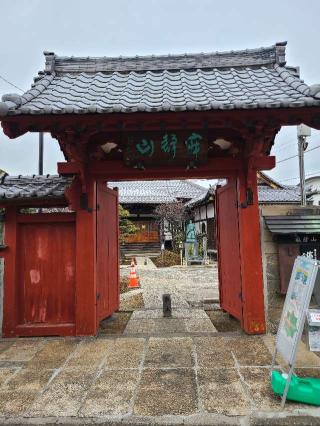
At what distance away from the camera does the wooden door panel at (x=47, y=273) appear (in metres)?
5.68

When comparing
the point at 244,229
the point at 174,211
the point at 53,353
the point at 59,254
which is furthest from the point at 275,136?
the point at 174,211

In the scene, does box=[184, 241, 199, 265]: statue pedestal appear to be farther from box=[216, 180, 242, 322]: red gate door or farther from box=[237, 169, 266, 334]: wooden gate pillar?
box=[237, 169, 266, 334]: wooden gate pillar

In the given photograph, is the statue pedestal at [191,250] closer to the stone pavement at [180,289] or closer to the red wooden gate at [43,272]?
the stone pavement at [180,289]

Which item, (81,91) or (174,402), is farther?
(81,91)

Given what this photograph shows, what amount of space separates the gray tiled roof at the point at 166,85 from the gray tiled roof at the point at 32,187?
1.48 metres

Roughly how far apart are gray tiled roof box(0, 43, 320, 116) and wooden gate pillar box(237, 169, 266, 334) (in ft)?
4.67

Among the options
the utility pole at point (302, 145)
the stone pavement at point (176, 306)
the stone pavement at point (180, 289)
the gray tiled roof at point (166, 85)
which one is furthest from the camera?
the stone pavement at point (180, 289)

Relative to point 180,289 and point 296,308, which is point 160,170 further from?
point 180,289

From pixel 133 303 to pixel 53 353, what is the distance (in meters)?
4.08

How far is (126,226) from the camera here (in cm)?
2139

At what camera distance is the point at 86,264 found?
555 centimetres

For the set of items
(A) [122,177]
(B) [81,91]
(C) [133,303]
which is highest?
(B) [81,91]

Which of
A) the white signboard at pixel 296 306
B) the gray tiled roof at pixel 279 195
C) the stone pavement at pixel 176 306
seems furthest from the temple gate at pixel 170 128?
the gray tiled roof at pixel 279 195

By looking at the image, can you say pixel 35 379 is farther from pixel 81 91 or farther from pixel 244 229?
pixel 81 91
